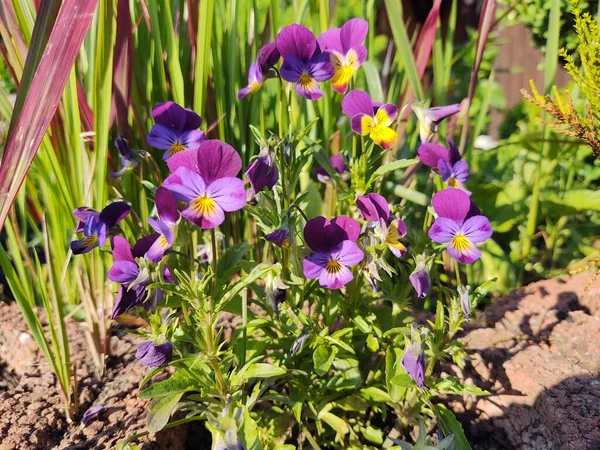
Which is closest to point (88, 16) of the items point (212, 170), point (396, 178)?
point (212, 170)

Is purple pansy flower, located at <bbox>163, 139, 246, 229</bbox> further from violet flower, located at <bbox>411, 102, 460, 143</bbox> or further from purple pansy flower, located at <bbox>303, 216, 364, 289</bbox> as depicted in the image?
violet flower, located at <bbox>411, 102, 460, 143</bbox>

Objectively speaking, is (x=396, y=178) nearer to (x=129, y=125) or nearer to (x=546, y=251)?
(x=546, y=251)

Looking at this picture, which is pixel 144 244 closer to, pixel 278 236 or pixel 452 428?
pixel 278 236

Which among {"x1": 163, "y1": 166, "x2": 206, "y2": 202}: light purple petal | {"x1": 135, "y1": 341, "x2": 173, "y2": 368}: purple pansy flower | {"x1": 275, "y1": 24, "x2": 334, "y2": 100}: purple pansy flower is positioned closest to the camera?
{"x1": 163, "y1": 166, "x2": 206, "y2": 202}: light purple petal

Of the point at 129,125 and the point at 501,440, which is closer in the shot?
the point at 501,440

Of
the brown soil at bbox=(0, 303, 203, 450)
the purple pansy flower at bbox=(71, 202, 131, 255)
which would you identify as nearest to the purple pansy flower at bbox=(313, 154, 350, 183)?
the purple pansy flower at bbox=(71, 202, 131, 255)
